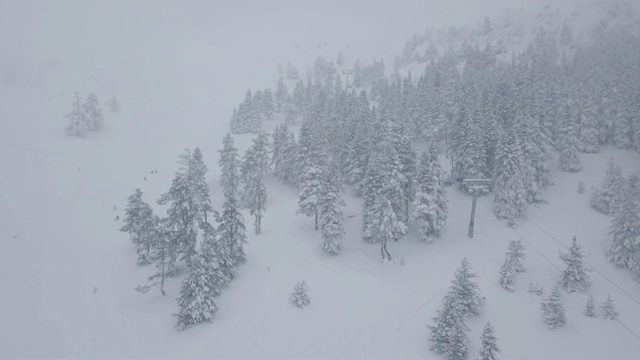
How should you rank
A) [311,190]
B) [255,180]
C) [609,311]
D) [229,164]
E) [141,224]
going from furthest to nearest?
1. [229,164]
2. [255,180]
3. [311,190]
4. [141,224]
5. [609,311]

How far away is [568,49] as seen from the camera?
416ft

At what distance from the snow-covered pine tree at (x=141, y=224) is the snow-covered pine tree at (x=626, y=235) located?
149 ft

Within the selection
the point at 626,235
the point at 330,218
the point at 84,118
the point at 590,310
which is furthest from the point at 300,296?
the point at 84,118

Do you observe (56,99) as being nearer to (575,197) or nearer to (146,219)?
(146,219)

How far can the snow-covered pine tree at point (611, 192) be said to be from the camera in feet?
153

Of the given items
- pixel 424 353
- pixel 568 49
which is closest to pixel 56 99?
Result: pixel 424 353

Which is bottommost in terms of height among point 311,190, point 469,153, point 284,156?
point 311,190

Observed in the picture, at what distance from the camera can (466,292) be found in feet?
104

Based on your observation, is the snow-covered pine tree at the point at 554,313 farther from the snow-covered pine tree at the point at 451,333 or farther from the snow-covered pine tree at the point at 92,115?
the snow-covered pine tree at the point at 92,115

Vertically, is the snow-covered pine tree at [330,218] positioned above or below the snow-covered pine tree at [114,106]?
below

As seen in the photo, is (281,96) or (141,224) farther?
(281,96)

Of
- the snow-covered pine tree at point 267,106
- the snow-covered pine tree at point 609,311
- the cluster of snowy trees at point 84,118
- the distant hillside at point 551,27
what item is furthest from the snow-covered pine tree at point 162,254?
the distant hillside at point 551,27

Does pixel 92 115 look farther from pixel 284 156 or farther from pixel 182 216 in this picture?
pixel 182 216

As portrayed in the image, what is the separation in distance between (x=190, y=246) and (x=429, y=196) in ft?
81.1
